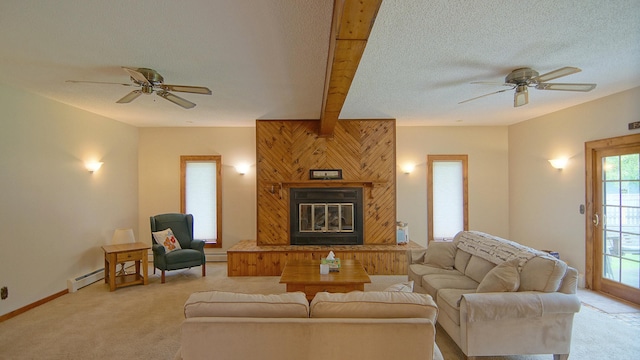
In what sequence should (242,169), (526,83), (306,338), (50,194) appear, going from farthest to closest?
(242,169) < (50,194) < (526,83) < (306,338)

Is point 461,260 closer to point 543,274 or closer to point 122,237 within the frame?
point 543,274

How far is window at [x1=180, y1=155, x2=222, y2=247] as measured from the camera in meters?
5.94

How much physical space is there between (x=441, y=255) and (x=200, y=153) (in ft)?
15.8

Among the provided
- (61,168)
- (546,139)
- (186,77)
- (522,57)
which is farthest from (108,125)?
(546,139)

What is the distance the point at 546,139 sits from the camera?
4934 mm

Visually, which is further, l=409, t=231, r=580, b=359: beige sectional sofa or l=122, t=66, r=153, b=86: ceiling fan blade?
l=122, t=66, r=153, b=86: ceiling fan blade

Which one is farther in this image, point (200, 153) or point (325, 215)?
point (200, 153)

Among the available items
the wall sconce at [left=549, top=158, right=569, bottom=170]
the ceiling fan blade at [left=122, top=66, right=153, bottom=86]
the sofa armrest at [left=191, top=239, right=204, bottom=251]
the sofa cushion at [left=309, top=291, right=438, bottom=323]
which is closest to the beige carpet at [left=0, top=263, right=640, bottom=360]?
the sofa armrest at [left=191, top=239, right=204, bottom=251]

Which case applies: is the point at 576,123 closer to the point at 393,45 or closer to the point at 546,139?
the point at 546,139

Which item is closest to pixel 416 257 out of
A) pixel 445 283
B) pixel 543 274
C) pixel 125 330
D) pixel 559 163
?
pixel 445 283

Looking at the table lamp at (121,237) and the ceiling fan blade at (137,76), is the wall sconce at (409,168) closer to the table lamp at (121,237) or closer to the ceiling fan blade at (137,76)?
the ceiling fan blade at (137,76)

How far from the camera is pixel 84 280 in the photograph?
4395 mm

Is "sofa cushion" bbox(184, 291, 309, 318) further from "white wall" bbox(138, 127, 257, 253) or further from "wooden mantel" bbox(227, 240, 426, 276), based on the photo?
"white wall" bbox(138, 127, 257, 253)

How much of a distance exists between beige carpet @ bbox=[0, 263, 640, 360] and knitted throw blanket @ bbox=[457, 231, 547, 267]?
87 centimetres
